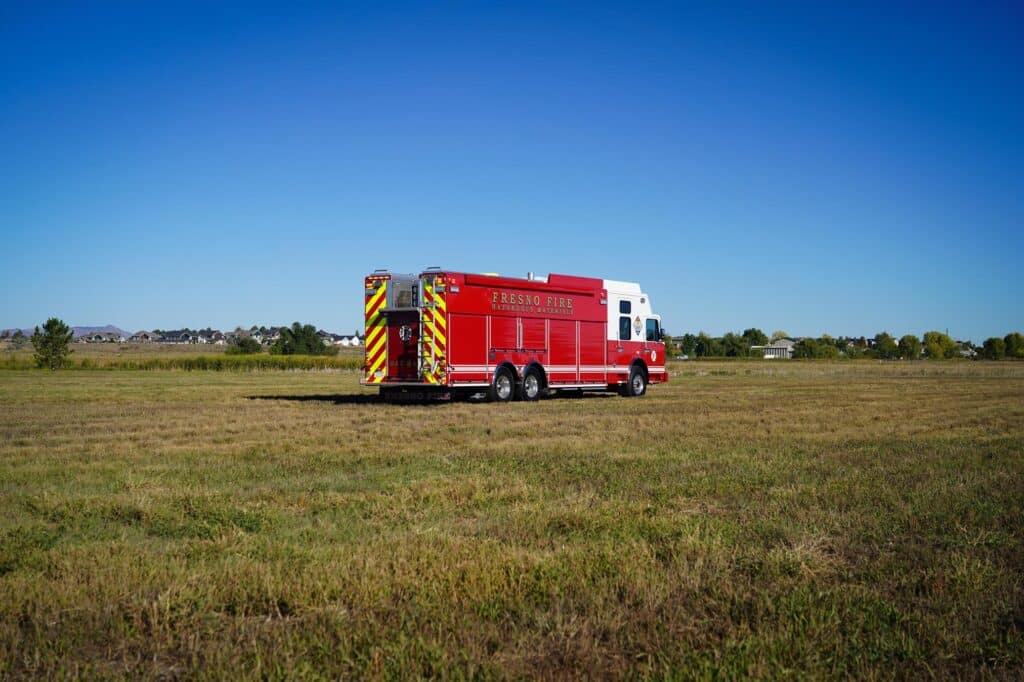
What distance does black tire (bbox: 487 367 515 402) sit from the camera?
2360cm

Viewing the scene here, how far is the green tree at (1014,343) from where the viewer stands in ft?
577

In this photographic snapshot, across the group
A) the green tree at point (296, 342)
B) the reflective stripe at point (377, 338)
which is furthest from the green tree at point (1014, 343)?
the reflective stripe at point (377, 338)

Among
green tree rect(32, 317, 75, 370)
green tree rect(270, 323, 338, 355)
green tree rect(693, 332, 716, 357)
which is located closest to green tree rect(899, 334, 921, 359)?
green tree rect(693, 332, 716, 357)

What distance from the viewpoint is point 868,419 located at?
1825cm

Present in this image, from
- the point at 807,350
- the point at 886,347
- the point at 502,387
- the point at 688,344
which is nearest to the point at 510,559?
the point at 502,387

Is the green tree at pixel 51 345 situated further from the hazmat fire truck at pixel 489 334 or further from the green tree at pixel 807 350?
the green tree at pixel 807 350

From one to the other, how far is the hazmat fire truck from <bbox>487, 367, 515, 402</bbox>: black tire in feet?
0.09

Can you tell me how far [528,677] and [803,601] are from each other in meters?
1.99

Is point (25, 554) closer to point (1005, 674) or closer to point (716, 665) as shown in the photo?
point (716, 665)

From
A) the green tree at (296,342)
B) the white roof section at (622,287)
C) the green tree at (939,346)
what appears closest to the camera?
the white roof section at (622,287)

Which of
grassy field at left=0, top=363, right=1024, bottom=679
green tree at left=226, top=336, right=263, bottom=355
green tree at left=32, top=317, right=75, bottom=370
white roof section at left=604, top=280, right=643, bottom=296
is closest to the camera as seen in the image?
grassy field at left=0, top=363, right=1024, bottom=679

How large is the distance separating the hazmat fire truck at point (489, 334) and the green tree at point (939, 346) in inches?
6723

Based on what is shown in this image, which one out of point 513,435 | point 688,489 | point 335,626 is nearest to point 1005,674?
point 335,626

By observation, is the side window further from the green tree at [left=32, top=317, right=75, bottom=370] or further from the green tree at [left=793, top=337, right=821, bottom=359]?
the green tree at [left=793, top=337, right=821, bottom=359]
